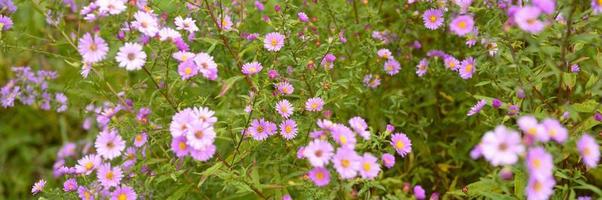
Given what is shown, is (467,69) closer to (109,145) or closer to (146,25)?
(146,25)

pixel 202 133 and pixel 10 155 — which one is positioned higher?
pixel 10 155

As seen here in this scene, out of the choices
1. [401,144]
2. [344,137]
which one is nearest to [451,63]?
[401,144]

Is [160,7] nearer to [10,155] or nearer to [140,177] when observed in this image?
[140,177]

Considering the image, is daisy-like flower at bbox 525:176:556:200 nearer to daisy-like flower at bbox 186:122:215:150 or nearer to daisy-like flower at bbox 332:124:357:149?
daisy-like flower at bbox 332:124:357:149

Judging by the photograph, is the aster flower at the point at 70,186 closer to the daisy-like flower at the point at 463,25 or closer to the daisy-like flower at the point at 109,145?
the daisy-like flower at the point at 109,145

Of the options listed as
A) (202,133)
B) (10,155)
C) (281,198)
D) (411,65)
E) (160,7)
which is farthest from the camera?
(10,155)

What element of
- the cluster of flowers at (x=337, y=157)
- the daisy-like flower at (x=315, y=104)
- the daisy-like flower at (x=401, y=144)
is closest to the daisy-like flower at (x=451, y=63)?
the daisy-like flower at (x=401, y=144)

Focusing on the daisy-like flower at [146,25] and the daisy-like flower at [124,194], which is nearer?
the daisy-like flower at [146,25]

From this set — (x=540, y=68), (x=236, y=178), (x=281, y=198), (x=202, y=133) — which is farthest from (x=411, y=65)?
(x=202, y=133)
